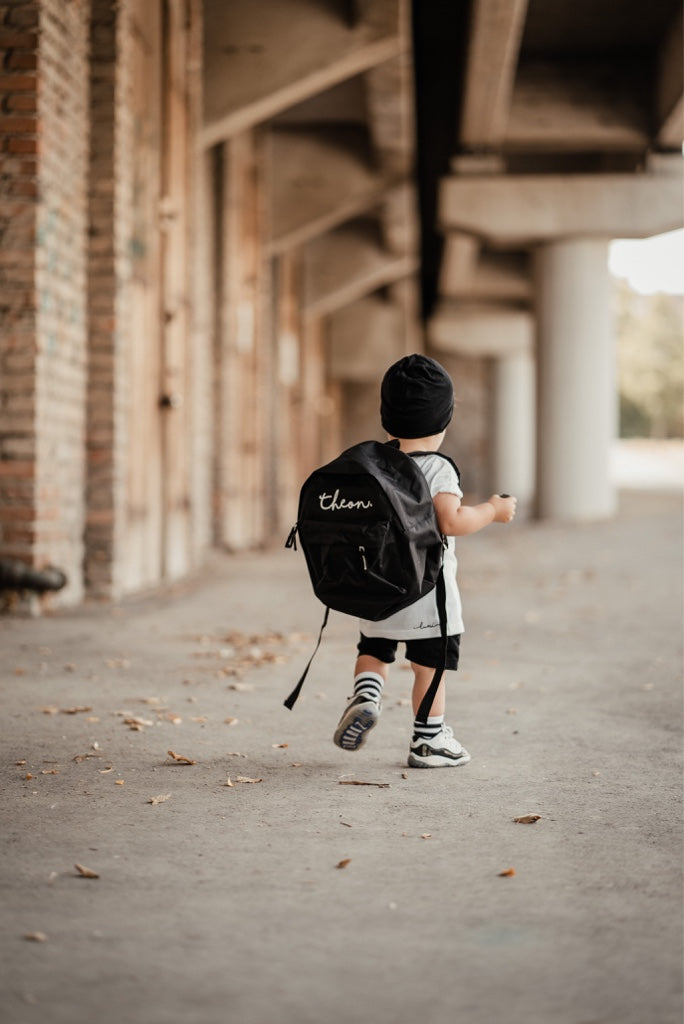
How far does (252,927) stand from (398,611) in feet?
4.79

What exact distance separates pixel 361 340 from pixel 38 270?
22.7 meters

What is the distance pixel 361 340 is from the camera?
2928cm

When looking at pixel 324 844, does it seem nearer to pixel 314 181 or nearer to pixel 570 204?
pixel 570 204

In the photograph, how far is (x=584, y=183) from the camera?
641 inches

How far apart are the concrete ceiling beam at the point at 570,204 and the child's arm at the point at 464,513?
1312 centimetres

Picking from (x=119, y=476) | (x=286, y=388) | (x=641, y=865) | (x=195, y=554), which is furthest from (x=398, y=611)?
(x=286, y=388)

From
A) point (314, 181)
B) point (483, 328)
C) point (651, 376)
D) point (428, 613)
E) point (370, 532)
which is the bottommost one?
point (651, 376)

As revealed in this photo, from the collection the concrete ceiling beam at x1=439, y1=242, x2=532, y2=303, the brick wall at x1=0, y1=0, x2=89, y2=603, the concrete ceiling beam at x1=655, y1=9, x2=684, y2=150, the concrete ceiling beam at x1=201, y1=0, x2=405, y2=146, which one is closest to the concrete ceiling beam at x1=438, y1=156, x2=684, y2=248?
the concrete ceiling beam at x1=655, y1=9, x2=684, y2=150

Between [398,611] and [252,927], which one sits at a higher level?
[398,611]

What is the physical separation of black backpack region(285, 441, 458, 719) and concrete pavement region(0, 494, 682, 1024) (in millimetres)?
571

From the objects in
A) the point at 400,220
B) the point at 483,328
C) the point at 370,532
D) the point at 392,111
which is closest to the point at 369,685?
the point at 370,532

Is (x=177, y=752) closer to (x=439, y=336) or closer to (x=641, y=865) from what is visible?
(x=641, y=865)

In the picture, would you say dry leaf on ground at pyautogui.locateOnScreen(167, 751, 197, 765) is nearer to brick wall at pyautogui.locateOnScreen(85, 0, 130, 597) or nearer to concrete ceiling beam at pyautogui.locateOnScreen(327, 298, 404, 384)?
brick wall at pyautogui.locateOnScreen(85, 0, 130, 597)

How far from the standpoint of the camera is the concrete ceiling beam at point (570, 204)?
53.2ft
